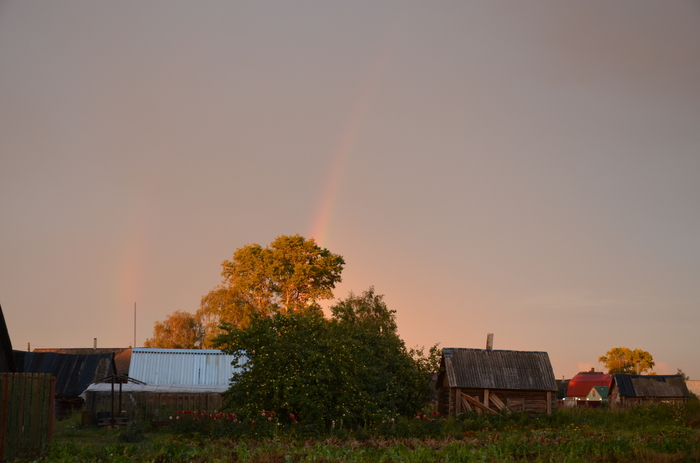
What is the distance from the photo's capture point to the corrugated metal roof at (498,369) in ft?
135

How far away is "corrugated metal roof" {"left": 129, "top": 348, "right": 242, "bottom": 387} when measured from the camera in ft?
144

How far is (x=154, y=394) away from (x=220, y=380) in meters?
5.46

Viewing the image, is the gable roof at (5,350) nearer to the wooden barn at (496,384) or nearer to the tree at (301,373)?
the tree at (301,373)

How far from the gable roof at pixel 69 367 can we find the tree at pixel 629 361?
311 feet

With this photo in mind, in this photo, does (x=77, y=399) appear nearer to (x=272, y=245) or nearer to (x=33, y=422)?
(x=272, y=245)

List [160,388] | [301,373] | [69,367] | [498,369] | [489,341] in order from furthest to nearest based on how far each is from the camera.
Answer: [489,341] < [69,367] < [498,369] < [160,388] < [301,373]

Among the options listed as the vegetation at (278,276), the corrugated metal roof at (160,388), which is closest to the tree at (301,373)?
the corrugated metal roof at (160,388)

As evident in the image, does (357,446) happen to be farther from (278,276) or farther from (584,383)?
(584,383)

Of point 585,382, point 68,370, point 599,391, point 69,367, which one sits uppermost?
point 69,367

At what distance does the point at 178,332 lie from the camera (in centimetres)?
7444

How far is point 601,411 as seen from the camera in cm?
3809

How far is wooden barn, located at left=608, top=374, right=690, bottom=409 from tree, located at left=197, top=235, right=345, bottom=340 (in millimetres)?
27272

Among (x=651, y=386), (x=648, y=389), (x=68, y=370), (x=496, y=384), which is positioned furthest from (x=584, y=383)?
(x=68, y=370)

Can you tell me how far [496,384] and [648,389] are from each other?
28.1 m
